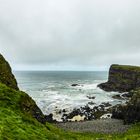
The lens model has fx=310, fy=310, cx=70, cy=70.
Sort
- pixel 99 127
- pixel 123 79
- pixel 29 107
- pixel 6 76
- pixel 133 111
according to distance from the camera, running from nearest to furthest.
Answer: pixel 29 107
pixel 6 76
pixel 99 127
pixel 133 111
pixel 123 79

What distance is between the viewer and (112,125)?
6669 cm

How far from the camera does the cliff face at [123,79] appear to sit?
14712 centimetres

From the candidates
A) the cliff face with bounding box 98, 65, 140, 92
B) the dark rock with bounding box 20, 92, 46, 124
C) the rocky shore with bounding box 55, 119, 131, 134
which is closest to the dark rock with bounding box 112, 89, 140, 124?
the rocky shore with bounding box 55, 119, 131, 134

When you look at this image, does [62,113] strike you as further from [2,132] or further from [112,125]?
[2,132]

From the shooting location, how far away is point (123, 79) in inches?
6024

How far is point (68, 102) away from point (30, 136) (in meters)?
81.3

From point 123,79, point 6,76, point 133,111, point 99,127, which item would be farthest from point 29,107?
point 123,79

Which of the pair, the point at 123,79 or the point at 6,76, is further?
the point at 123,79

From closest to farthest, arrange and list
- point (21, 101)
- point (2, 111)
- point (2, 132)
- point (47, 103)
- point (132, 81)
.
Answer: point (2, 132), point (2, 111), point (21, 101), point (47, 103), point (132, 81)

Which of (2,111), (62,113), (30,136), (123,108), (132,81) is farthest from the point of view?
(132,81)

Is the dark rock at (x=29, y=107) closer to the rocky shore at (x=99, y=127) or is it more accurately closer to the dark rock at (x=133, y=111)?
the rocky shore at (x=99, y=127)

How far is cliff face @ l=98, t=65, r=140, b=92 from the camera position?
483 ft

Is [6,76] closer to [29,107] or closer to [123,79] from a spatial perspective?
[29,107]

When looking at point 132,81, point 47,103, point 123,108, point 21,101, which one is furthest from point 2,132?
point 132,81
